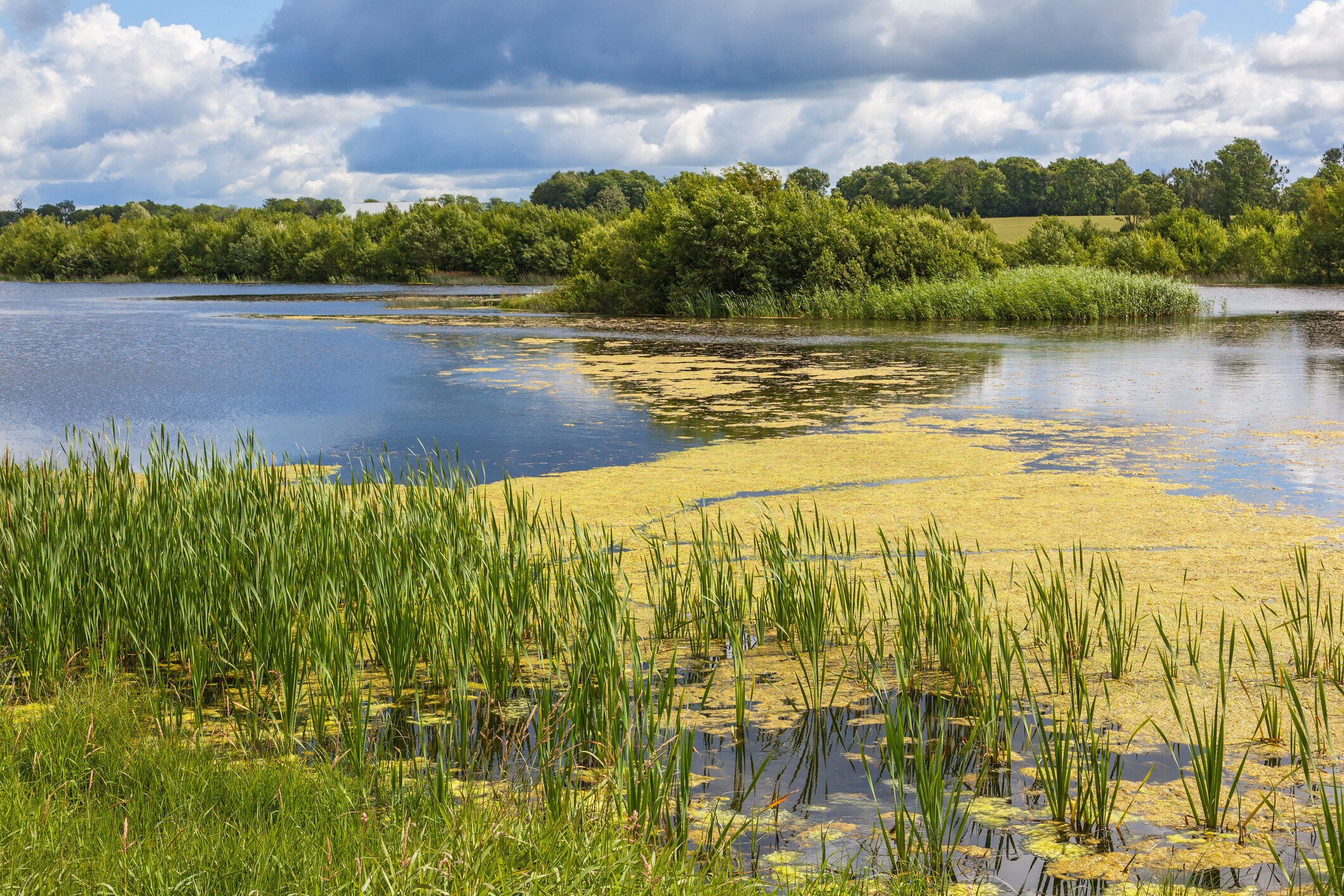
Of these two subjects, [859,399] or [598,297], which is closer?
[859,399]

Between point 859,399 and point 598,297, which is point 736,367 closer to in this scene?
point 859,399

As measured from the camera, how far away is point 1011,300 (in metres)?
29.6

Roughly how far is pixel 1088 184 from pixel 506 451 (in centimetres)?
9142

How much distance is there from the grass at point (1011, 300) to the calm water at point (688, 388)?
148 centimetres

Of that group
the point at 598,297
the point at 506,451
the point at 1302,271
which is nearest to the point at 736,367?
the point at 506,451

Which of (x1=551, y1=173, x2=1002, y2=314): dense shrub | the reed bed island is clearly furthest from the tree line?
the reed bed island

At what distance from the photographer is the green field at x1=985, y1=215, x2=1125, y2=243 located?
235 ft

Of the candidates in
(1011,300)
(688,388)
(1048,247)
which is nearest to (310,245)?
(1048,247)

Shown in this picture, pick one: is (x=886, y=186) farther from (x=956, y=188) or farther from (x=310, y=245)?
(x=310, y=245)

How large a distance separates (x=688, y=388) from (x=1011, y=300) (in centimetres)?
1734

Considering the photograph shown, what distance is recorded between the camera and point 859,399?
14.2m

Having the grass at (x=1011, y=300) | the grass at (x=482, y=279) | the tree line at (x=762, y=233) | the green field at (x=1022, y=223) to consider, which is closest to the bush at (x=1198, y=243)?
the tree line at (x=762, y=233)

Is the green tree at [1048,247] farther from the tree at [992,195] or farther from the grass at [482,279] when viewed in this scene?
the tree at [992,195]

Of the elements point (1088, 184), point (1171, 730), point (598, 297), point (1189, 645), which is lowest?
point (1171, 730)
